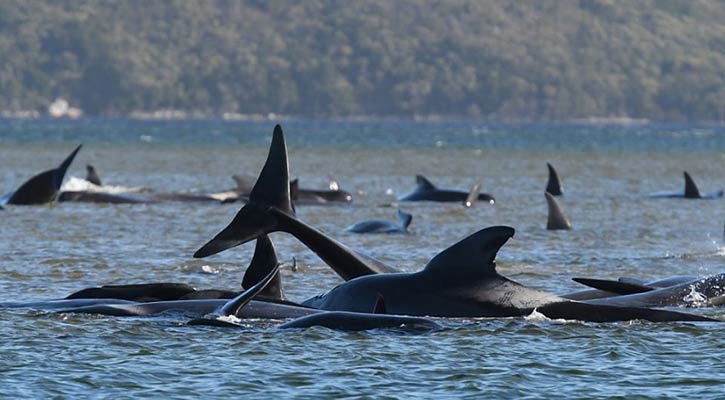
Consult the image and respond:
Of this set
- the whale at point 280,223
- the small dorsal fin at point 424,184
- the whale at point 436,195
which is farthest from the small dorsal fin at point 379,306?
the small dorsal fin at point 424,184

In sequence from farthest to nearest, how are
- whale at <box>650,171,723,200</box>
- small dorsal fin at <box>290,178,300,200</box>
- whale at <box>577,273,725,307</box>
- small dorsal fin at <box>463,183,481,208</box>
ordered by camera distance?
whale at <box>650,171,723,200</box>
small dorsal fin at <box>463,183,481,208</box>
small dorsal fin at <box>290,178,300,200</box>
whale at <box>577,273,725,307</box>

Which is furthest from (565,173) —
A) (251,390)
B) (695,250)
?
(251,390)

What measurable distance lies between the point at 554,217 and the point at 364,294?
16.3 metres

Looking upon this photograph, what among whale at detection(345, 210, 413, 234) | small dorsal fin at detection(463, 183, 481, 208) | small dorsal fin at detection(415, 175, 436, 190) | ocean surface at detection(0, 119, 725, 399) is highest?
small dorsal fin at detection(415, 175, 436, 190)

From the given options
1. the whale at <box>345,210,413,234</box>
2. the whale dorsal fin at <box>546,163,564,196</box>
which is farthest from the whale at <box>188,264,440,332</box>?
the whale dorsal fin at <box>546,163,564,196</box>

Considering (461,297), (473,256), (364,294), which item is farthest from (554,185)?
(473,256)

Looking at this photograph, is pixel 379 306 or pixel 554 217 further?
pixel 554 217

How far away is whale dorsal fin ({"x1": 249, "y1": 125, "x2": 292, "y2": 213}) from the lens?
62.1 ft

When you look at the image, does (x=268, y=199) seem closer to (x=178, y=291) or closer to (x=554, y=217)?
(x=178, y=291)

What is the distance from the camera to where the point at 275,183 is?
19.0 meters

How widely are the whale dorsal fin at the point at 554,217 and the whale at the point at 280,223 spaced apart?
46.0 feet

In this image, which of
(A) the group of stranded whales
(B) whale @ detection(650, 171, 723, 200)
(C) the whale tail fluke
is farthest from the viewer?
(B) whale @ detection(650, 171, 723, 200)

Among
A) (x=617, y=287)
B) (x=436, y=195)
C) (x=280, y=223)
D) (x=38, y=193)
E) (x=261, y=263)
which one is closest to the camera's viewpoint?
(x=261, y=263)

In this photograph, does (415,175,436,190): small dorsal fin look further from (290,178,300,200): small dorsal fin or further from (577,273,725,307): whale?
(577,273,725,307): whale
